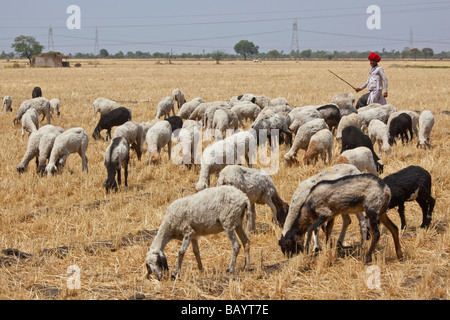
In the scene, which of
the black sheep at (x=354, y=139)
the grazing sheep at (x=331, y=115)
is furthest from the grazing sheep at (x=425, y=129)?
the black sheep at (x=354, y=139)

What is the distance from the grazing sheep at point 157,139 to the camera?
12.8 m

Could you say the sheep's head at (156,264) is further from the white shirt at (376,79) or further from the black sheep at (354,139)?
the white shirt at (376,79)

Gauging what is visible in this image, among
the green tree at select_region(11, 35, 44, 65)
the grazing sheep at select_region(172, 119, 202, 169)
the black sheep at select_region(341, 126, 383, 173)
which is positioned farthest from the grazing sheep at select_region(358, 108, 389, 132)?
the green tree at select_region(11, 35, 44, 65)

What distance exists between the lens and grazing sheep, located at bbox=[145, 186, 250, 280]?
244 inches

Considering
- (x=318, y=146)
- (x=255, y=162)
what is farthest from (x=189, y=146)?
(x=318, y=146)

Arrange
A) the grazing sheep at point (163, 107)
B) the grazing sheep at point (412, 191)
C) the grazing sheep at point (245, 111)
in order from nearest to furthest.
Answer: the grazing sheep at point (412, 191) → the grazing sheep at point (245, 111) → the grazing sheep at point (163, 107)

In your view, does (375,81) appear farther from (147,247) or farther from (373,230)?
(147,247)

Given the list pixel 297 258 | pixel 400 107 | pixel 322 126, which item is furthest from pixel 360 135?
pixel 400 107

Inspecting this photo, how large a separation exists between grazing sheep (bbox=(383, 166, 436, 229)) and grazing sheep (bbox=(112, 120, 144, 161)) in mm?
7459

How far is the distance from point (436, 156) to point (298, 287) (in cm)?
798

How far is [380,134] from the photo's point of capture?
13.1 m

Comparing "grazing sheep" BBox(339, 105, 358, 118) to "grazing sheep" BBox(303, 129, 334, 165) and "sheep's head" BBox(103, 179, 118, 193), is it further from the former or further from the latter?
"sheep's head" BBox(103, 179, 118, 193)

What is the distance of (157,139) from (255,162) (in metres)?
3.25

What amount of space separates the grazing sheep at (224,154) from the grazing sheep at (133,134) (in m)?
3.71
